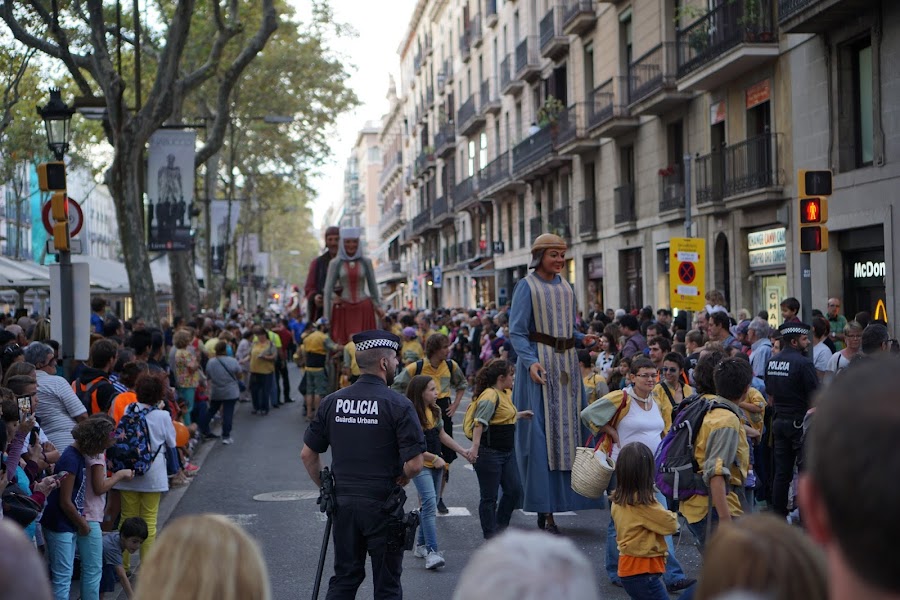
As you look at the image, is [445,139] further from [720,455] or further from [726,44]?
[720,455]

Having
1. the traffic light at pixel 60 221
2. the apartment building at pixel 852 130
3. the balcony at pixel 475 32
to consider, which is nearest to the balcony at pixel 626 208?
the apartment building at pixel 852 130

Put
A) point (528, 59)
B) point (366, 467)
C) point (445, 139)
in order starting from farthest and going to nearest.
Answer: point (445, 139) < point (528, 59) < point (366, 467)

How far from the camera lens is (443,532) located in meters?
10.5

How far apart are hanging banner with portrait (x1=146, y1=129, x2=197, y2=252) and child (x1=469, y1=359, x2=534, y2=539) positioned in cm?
1442

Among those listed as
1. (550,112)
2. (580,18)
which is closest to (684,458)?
(580,18)

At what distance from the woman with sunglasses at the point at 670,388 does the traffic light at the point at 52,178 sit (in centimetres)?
651

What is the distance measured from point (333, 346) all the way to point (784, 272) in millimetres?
9054

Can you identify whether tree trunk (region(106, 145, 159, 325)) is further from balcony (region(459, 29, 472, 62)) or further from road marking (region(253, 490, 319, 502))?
balcony (region(459, 29, 472, 62))

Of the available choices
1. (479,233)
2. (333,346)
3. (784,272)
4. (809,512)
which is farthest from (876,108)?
(479,233)

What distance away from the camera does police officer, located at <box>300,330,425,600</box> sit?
642cm

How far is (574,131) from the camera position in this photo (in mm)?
32812

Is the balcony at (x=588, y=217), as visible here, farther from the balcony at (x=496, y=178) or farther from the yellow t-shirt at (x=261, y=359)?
the yellow t-shirt at (x=261, y=359)

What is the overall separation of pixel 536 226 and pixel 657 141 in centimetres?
1151

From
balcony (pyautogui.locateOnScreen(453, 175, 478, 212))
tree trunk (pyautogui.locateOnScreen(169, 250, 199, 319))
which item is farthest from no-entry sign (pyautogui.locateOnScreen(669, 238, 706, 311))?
balcony (pyautogui.locateOnScreen(453, 175, 478, 212))
